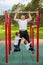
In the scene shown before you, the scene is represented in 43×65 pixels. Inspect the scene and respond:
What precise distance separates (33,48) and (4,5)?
90 centimetres

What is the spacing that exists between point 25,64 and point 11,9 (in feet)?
3.23

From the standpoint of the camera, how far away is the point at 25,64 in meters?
24.4

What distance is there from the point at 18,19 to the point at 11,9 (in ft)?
0.69

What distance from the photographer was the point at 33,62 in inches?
962

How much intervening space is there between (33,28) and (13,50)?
0.51 m

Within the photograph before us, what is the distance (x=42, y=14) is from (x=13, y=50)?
0.80 meters

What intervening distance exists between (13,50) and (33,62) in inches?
16.0

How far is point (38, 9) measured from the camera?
24344mm

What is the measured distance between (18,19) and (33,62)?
795mm

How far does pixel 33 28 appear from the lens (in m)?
24.4

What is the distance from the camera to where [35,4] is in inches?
960

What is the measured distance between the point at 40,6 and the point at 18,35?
0.63 metres

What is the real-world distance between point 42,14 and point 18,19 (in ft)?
1.38

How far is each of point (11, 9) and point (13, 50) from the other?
0.71 m
